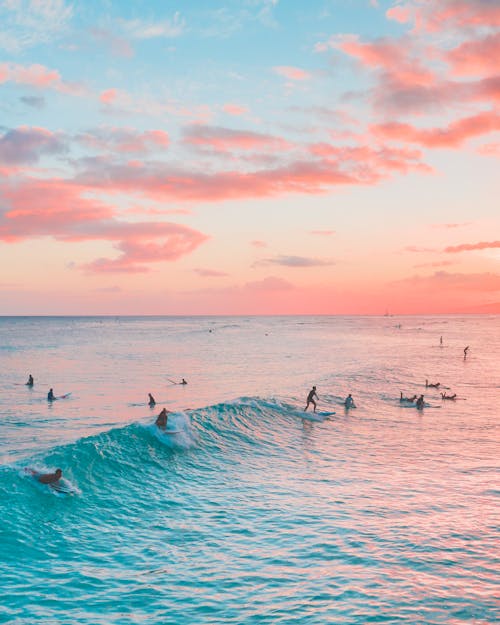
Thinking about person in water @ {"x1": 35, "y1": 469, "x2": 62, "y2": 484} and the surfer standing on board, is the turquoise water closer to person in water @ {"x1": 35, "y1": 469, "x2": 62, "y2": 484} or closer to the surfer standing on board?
person in water @ {"x1": 35, "y1": 469, "x2": 62, "y2": 484}

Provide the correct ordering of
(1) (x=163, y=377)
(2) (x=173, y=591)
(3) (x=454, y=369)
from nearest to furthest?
(2) (x=173, y=591) < (1) (x=163, y=377) < (3) (x=454, y=369)

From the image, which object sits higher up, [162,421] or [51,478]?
[162,421]

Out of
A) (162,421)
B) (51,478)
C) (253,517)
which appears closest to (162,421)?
(162,421)

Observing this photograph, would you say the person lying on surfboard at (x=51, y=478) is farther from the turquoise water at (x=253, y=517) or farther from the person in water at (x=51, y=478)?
the turquoise water at (x=253, y=517)

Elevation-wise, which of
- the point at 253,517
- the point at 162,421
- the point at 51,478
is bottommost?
the point at 253,517

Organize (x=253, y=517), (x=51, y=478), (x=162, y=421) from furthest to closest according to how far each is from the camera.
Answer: (x=162, y=421) → (x=51, y=478) → (x=253, y=517)

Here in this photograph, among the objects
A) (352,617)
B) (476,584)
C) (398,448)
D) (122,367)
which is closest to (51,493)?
(352,617)

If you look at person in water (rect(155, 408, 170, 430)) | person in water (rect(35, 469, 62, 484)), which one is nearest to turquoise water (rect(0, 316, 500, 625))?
person in water (rect(35, 469, 62, 484))

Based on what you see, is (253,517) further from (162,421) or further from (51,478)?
(162,421)

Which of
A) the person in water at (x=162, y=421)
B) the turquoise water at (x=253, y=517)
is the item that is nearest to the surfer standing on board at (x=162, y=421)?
the person in water at (x=162, y=421)

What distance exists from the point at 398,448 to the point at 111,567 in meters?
17.2

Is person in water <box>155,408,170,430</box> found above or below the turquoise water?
above

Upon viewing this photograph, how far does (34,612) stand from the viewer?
439 inches

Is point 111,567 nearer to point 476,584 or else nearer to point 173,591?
point 173,591
